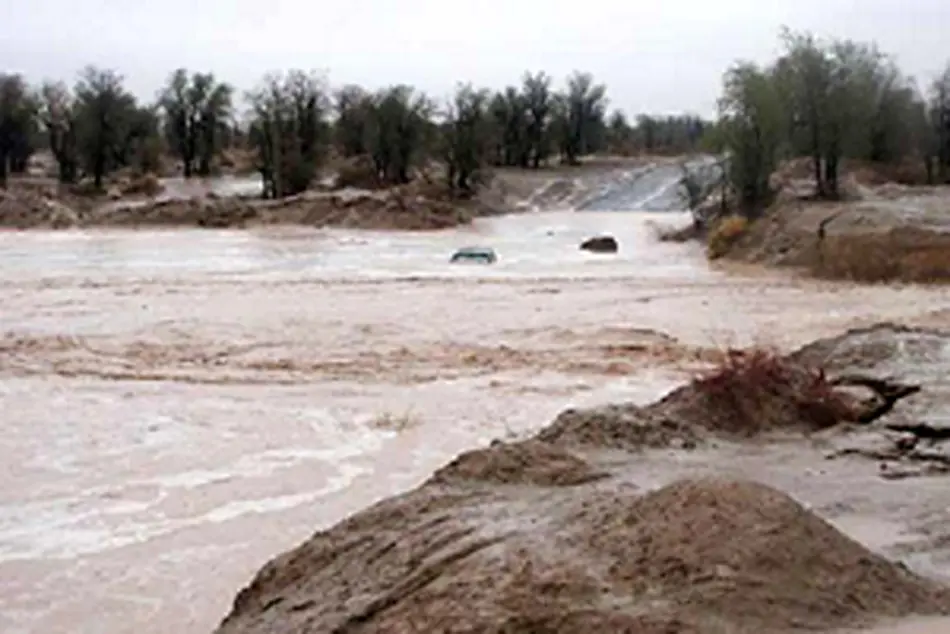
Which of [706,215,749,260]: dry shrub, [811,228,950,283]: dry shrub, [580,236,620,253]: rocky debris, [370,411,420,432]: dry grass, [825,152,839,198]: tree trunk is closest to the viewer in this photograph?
[370,411,420,432]: dry grass

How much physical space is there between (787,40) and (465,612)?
49318 millimetres

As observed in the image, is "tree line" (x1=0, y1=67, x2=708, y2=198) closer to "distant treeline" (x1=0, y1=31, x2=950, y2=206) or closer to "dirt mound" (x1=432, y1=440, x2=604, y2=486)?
"distant treeline" (x1=0, y1=31, x2=950, y2=206)

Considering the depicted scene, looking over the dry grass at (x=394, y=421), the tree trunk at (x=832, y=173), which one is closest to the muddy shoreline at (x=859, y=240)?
the tree trunk at (x=832, y=173)

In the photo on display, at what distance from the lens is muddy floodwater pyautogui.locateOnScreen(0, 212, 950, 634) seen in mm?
9445

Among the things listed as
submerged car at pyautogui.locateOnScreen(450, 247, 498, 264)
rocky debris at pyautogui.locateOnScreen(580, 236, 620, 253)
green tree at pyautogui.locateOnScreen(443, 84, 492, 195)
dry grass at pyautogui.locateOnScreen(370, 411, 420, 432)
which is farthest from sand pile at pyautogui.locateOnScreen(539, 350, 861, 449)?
green tree at pyautogui.locateOnScreen(443, 84, 492, 195)

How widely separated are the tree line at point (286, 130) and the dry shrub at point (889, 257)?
3679 cm

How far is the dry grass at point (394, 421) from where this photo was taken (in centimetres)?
1424

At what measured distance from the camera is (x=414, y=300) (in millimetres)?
27359

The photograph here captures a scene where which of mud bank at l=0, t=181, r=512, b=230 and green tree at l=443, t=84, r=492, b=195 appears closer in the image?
mud bank at l=0, t=181, r=512, b=230

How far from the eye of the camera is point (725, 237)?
41.9 metres

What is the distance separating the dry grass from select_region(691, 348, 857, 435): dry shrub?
4.62 metres

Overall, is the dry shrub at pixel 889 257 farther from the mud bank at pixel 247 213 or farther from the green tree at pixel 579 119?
the green tree at pixel 579 119

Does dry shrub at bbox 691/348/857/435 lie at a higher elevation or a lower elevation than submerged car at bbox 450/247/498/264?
higher

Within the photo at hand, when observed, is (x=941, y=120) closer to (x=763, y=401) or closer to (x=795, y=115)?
(x=795, y=115)
